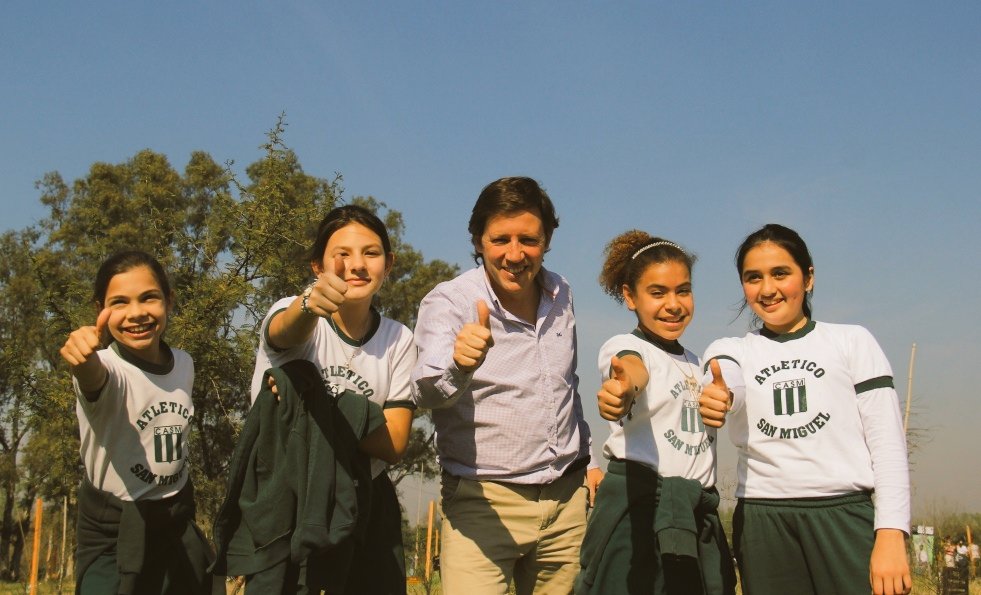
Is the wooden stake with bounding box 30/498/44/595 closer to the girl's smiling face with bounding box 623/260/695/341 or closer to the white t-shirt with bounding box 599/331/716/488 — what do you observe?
the white t-shirt with bounding box 599/331/716/488

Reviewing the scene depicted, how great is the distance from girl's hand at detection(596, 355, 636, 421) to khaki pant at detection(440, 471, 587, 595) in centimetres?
75

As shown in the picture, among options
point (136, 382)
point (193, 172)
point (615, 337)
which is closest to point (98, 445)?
point (136, 382)

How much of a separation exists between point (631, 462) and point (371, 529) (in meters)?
1.06

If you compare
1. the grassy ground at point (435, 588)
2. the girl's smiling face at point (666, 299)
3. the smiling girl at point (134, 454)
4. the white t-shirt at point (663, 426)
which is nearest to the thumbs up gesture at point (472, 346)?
the white t-shirt at point (663, 426)

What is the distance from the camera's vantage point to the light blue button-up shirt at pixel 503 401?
3553 mm

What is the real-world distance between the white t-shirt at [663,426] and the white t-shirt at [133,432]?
1960 mm

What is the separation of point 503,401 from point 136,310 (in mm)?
1770

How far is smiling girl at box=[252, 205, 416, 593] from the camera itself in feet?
11.0

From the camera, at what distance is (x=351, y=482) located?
10.3 ft

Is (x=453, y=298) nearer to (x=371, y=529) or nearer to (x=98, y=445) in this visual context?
(x=371, y=529)

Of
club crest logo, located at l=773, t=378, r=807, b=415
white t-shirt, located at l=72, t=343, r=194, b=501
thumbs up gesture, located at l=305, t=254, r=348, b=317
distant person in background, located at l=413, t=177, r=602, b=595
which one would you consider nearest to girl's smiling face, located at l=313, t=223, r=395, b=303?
distant person in background, located at l=413, t=177, r=602, b=595

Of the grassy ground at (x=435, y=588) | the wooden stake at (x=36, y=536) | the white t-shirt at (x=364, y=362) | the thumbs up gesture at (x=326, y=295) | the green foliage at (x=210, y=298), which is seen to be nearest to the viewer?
the thumbs up gesture at (x=326, y=295)

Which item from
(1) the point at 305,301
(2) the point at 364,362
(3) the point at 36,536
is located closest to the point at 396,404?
(2) the point at 364,362

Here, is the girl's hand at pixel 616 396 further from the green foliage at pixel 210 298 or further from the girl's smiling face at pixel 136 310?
the green foliage at pixel 210 298
